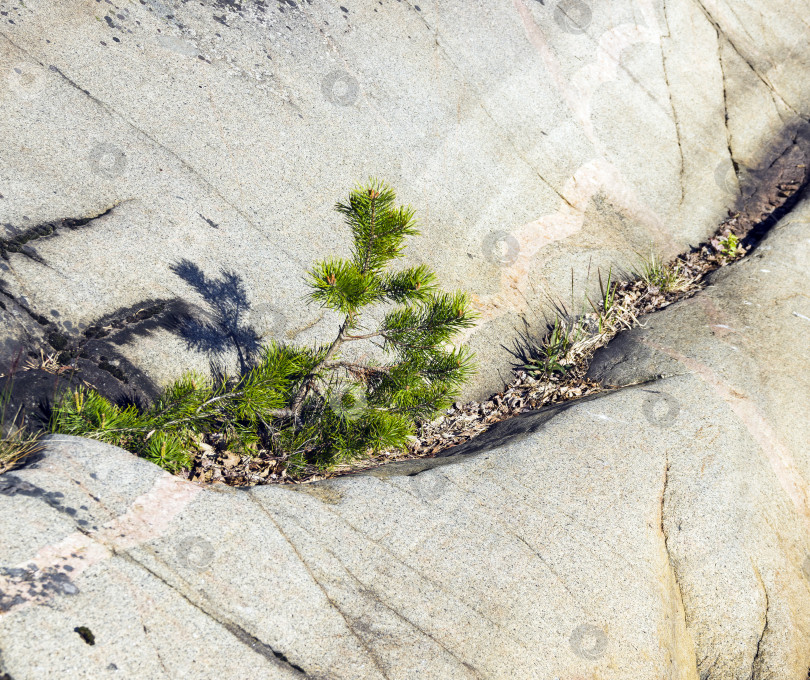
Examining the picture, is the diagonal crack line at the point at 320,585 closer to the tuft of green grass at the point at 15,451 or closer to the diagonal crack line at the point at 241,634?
the diagonal crack line at the point at 241,634

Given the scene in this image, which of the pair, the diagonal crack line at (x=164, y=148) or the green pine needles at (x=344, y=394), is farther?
the diagonal crack line at (x=164, y=148)

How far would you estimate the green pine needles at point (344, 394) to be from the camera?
9.79ft

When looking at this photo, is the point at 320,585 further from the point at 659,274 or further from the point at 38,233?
the point at 659,274

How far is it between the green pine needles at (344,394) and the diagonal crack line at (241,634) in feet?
2.34

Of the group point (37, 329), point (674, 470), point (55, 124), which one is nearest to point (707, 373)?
point (674, 470)

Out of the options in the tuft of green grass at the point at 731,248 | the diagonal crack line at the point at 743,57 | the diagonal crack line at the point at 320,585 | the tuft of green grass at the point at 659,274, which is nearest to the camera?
the diagonal crack line at the point at 320,585

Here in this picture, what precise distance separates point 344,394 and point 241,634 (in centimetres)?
137

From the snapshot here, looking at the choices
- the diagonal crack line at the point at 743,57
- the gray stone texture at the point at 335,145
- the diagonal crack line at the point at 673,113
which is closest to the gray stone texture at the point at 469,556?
the gray stone texture at the point at 335,145

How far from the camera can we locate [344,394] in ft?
11.4

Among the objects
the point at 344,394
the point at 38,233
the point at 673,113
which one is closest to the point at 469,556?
the point at 344,394

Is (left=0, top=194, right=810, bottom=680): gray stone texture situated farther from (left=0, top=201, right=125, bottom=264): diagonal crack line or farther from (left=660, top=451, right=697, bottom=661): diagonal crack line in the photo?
(left=0, top=201, right=125, bottom=264): diagonal crack line

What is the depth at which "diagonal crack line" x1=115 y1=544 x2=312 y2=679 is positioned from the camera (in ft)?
8.34

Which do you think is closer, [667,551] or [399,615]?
[399,615]

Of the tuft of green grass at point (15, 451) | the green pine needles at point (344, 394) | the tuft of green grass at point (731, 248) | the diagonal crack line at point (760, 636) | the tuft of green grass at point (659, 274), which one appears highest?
the tuft of green grass at point (15, 451)
